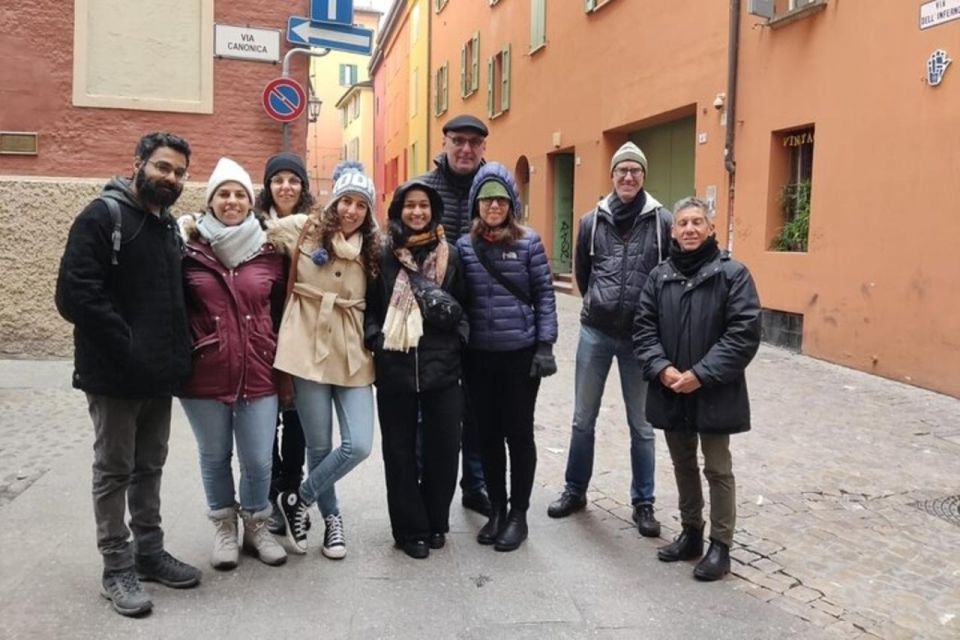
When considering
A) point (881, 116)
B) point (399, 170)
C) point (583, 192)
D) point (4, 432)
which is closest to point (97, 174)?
point (4, 432)

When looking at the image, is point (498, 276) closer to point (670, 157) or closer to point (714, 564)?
point (714, 564)

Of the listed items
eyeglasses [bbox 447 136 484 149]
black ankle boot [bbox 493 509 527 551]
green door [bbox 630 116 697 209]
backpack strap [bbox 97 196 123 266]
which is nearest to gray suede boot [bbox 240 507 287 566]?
black ankle boot [bbox 493 509 527 551]

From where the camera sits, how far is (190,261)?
3.54 meters

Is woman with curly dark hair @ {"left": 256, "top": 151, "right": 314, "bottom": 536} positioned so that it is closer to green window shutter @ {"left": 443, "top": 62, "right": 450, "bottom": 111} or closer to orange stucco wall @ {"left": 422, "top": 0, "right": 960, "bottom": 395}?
orange stucco wall @ {"left": 422, "top": 0, "right": 960, "bottom": 395}

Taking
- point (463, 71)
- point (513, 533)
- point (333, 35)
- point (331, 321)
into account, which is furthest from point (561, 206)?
point (331, 321)

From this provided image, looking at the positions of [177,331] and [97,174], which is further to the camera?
[97,174]

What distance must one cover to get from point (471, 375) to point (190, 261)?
1.42 meters

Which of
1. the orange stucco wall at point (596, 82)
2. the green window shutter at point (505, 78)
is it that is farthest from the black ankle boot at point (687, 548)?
the green window shutter at point (505, 78)

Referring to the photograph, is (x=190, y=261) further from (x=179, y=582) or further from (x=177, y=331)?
(x=179, y=582)

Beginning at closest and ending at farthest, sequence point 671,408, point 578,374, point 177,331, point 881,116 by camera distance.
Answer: point 177,331, point 671,408, point 578,374, point 881,116

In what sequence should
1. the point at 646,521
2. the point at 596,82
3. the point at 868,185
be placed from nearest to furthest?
the point at 646,521 < the point at 868,185 < the point at 596,82

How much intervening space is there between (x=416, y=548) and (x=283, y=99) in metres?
6.27

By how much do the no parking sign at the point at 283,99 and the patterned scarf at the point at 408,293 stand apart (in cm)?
561

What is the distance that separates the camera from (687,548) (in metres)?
3.98
